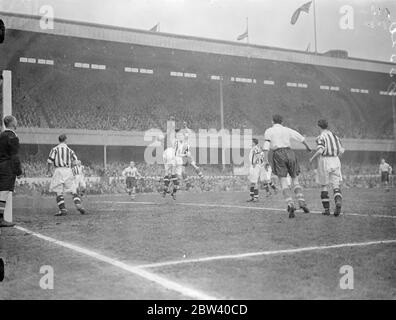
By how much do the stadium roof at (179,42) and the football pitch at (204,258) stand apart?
24.7 metres

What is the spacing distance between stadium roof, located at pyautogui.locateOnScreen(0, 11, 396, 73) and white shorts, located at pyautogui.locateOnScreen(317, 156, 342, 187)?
24.9 metres

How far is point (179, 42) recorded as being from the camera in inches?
1350

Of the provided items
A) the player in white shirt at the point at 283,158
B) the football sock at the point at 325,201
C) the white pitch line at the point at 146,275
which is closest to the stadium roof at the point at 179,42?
the player in white shirt at the point at 283,158

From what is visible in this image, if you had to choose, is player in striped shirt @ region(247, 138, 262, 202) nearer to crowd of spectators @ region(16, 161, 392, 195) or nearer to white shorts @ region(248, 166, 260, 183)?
white shorts @ region(248, 166, 260, 183)

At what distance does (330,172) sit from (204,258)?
513cm

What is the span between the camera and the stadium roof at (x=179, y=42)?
29.3m

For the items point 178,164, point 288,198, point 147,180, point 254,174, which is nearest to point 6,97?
point 288,198

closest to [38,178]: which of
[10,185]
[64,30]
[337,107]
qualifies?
[64,30]

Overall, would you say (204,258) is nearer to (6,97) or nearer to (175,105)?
(6,97)

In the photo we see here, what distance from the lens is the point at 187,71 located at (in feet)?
114

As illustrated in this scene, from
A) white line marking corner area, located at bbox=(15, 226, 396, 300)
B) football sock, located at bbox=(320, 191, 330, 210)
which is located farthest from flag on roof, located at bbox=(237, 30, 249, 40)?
white line marking corner area, located at bbox=(15, 226, 396, 300)

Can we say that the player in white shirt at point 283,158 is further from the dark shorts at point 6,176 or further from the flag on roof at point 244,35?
the flag on roof at point 244,35

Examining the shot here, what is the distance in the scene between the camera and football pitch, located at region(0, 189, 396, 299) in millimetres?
3682
